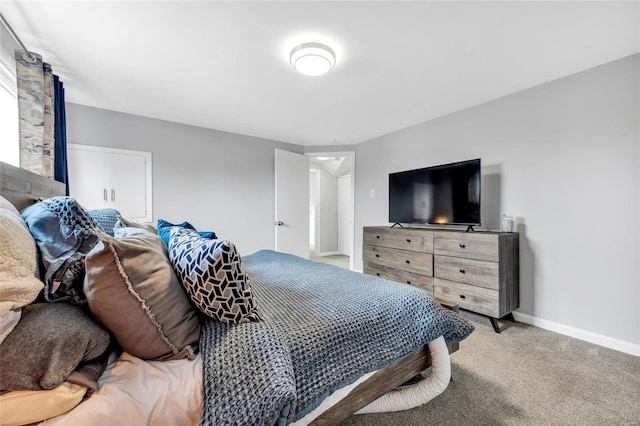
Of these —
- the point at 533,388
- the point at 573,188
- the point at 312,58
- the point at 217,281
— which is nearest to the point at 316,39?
the point at 312,58

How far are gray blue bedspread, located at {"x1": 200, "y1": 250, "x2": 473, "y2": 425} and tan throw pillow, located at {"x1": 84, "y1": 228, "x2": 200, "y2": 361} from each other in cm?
10

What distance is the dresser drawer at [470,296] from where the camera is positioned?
7.44 ft

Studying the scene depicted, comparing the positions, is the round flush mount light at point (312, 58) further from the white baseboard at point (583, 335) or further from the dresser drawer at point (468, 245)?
the white baseboard at point (583, 335)

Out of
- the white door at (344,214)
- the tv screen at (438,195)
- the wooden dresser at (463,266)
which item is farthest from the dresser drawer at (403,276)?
the white door at (344,214)

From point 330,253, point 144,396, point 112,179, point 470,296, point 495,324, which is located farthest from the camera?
point 330,253

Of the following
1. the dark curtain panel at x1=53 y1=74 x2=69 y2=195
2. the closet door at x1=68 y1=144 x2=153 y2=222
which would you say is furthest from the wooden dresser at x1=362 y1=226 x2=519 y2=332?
the dark curtain panel at x1=53 y1=74 x2=69 y2=195

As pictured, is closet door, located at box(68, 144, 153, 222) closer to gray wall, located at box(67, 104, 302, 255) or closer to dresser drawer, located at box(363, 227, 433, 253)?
gray wall, located at box(67, 104, 302, 255)

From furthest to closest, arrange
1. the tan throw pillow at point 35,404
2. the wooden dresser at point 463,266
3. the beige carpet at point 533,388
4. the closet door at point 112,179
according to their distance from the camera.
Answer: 1. the closet door at point 112,179
2. the wooden dresser at point 463,266
3. the beige carpet at point 533,388
4. the tan throw pillow at point 35,404

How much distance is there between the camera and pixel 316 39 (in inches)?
71.3

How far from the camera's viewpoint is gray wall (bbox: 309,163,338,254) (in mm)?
6496

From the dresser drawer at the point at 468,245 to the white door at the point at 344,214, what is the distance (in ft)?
13.1

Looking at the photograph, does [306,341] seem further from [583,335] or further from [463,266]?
[583,335]

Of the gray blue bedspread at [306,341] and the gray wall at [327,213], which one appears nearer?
the gray blue bedspread at [306,341]

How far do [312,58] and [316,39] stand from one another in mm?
122
